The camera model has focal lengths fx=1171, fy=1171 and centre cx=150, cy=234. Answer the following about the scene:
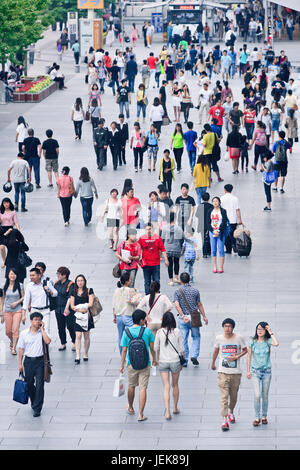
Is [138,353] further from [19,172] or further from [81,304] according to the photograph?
[19,172]

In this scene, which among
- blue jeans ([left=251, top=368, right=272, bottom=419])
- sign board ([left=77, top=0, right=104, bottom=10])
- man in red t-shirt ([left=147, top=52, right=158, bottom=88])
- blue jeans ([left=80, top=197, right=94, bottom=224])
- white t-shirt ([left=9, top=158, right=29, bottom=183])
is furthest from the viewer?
sign board ([left=77, top=0, right=104, bottom=10])

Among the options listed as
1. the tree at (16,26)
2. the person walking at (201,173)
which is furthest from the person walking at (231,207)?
the tree at (16,26)

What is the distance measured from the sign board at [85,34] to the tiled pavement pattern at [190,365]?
22826mm

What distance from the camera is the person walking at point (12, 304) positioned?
16.2m

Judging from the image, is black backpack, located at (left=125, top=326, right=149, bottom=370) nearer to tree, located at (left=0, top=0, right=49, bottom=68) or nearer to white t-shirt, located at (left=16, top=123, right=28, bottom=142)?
white t-shirt, located at (left=16, top=123, right=28, bottom=142)

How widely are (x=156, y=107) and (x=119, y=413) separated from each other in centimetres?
1805

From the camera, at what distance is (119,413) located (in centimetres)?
1438

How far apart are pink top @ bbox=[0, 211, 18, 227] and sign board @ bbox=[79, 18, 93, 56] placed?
3234cm

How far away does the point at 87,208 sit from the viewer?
23500 millimetres

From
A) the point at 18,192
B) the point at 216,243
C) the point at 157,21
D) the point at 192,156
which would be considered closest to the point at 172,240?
the point at 216,243

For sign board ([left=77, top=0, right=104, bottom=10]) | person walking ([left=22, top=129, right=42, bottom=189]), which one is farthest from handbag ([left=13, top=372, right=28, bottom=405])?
sign board ([left=77, top=0, right=104, bottom=10])

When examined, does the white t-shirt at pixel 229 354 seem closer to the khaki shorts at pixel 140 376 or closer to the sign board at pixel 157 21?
the khaki shorts at pixel 140 376

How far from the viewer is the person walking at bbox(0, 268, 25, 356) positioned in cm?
1625
